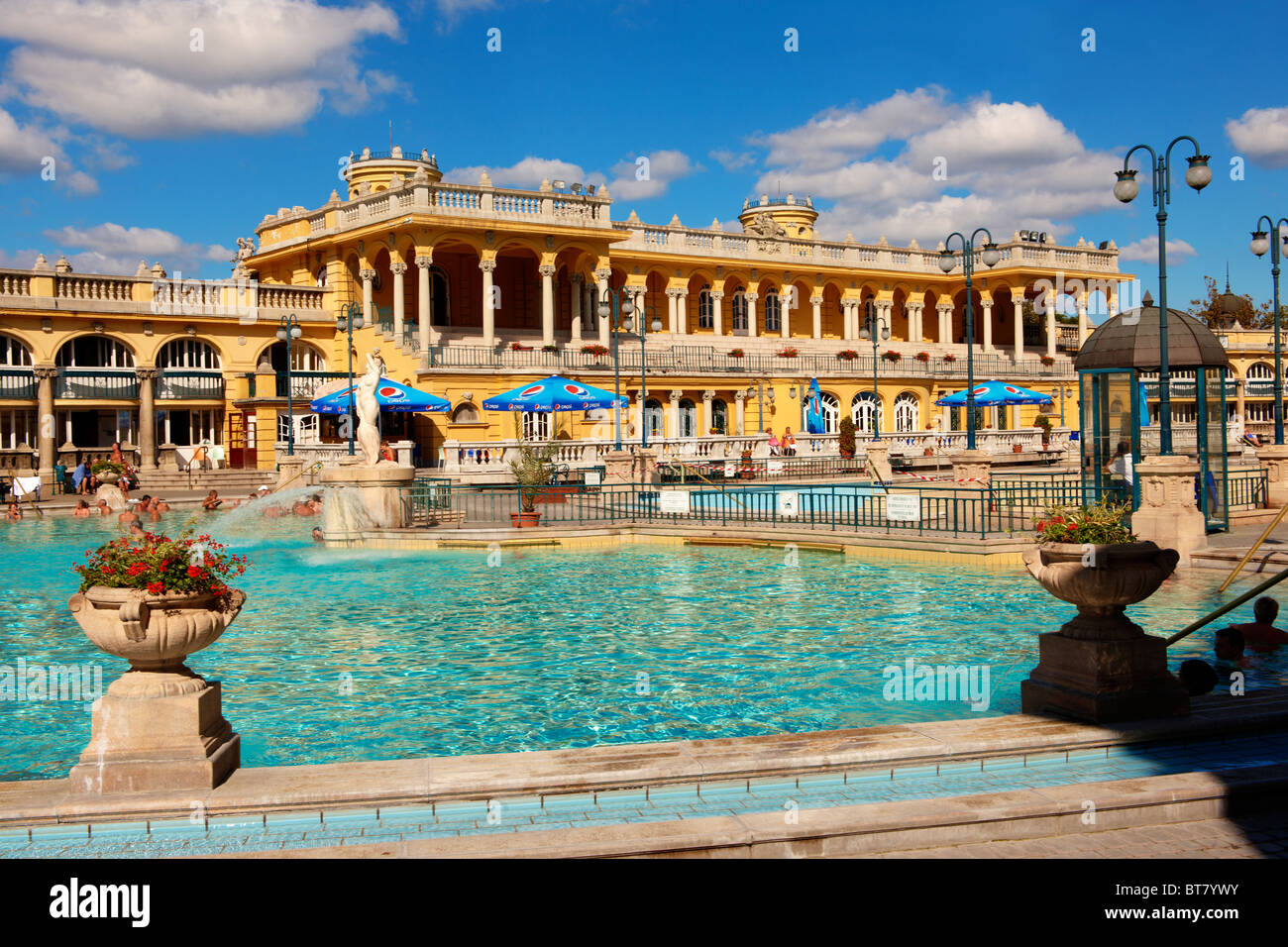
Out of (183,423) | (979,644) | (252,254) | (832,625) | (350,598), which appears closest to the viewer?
(979,644)

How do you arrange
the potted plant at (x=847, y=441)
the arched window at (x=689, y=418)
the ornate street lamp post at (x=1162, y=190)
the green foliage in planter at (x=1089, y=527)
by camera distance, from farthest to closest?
1. the arched window at (x=689, y=418)
2. the potted plant at (x=847, y=441)
3. the ornate street lamp post at (x=1162, y=190)
4. the green foliage in planter at (x=1089, y=527)

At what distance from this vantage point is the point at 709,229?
176 ft

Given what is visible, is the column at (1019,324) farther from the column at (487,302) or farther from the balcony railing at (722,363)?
the column at (487,302)

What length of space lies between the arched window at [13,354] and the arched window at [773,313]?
34788 mm

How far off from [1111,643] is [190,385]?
3781cm

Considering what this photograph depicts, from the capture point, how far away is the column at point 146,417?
A: 1505 inches

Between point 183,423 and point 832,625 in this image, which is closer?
point 832,625

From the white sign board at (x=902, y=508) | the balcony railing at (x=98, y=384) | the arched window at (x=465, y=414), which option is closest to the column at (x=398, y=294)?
the arched window at (x=465, y=414)

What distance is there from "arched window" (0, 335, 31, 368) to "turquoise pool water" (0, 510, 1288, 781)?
19.3 m

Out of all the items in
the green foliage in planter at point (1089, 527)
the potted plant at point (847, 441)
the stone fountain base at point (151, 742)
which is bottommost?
the stone fountain base at point (151, 742)
